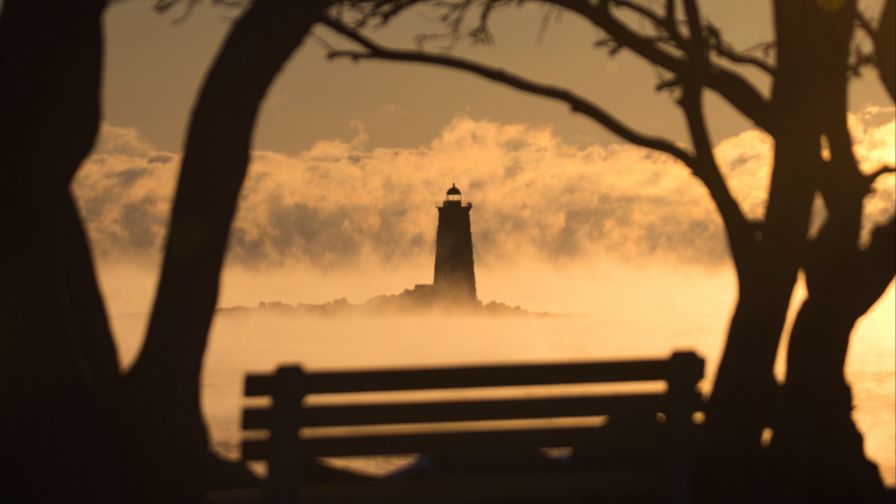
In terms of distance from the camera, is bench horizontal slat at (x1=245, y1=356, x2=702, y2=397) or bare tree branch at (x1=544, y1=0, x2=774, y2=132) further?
bare tree branch at (x1=544, y1=0, x2=774, y2=132)

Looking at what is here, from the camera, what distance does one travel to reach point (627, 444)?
25.5 feet

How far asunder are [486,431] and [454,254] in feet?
171

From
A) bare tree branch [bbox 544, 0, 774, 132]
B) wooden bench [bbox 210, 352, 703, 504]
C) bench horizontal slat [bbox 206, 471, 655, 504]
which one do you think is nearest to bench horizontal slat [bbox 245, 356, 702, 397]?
wooden bench [bbox 210, 352, 703, 504]

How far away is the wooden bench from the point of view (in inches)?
Answer: 281

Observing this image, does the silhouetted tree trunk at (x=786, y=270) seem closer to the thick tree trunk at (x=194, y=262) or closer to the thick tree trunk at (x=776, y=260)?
the thick tree trunk at (x=776, y=260)

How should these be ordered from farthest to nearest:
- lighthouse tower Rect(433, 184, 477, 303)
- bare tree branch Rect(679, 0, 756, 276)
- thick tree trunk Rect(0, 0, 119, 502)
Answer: lighthouse tower Rect(433, 184, 477, 303), bare tree branch Rect(679, 0, 756, 276), thick tree trunk Rect(0, 0, 119, 502)

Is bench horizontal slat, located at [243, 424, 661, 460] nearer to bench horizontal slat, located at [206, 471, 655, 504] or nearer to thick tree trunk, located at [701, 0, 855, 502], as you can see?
bench horizontal slat, located at [206, 471, 655, 504]

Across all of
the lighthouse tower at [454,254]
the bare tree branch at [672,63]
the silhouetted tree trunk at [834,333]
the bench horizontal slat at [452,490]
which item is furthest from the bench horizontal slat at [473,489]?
the lighthouse tower at [454,254]

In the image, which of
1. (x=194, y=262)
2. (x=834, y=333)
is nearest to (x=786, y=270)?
(x=834, y=333)

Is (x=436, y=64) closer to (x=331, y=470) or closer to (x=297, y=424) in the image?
(x=331, y=470)

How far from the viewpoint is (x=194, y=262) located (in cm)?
636

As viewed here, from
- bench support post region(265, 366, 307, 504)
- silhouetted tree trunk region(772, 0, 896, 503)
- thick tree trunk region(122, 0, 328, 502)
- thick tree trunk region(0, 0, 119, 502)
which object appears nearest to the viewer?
thick tree trunk region(0, 0, 119, 502)

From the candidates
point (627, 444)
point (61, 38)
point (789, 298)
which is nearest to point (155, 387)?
point (61, 38)

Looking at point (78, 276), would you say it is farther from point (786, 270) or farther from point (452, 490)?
point (786, 270)
